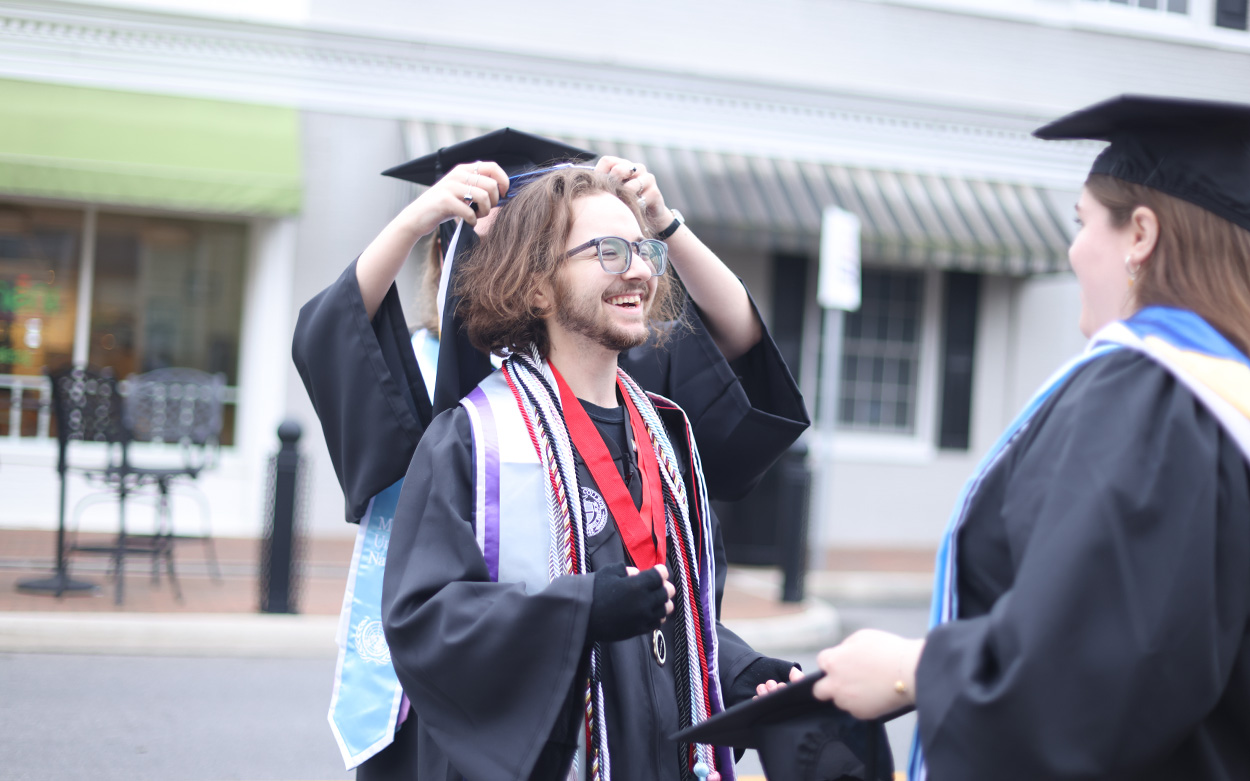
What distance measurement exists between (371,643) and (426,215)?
995 millimetres

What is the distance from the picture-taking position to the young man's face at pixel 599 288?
2.12 meters

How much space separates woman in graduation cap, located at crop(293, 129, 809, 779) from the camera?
7.38 ft

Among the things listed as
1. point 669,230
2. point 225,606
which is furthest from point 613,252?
point 225,606

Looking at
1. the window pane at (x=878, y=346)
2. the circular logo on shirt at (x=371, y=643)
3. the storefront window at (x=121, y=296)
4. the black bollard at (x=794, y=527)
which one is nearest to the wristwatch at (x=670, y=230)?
the circular logo on shirt at (x=371, y=643)

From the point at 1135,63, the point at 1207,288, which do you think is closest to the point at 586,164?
the point at 1207,288

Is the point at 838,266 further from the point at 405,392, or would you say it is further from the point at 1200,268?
the point at 1200,268

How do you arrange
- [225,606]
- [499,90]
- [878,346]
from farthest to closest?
1. [878,346]
2. [499,90]
3. [225,606]

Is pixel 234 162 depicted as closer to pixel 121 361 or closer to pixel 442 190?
pixel 121 361

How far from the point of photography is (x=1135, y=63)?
12219mm

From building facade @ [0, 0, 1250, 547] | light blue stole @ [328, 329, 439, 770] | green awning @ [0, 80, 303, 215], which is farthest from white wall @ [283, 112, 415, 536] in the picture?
light blue stole @ [328, 329, 439, 770]

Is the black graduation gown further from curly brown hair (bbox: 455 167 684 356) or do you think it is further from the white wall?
the white wall

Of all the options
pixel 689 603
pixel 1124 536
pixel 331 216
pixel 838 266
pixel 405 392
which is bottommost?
pixel 689 603

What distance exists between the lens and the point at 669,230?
2.40m

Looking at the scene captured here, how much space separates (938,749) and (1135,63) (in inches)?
504
